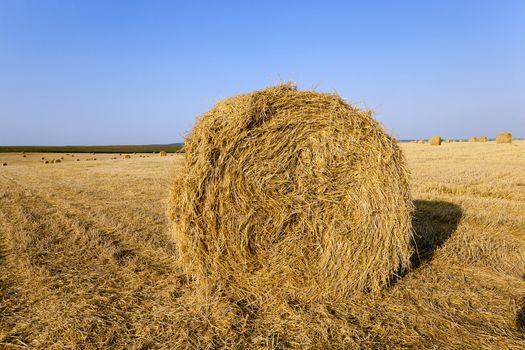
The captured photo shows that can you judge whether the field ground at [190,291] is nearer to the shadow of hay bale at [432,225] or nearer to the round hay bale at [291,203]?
the shadow of hay bale at [432,225]

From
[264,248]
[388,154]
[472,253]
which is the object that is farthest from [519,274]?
[264,248]

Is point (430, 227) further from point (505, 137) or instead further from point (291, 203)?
point (505, 137)

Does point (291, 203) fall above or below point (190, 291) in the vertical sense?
above

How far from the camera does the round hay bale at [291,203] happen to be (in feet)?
13.6

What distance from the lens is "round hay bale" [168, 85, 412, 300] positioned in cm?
415

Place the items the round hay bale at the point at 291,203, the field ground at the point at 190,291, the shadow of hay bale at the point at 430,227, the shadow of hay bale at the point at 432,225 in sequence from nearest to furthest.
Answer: the field ground at the point at 190,291 < the round hay bale at the point at 291,203 < the shadow of hay bale at the point at 430,227 < the shadow of hay bale at the point at 432,225

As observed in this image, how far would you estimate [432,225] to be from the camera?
6.94m

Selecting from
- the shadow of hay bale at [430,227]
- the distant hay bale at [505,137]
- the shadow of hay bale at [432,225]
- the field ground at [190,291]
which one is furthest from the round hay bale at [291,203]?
the distant hay bale at [505,137]

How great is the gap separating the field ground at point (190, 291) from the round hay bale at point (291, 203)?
408 mm

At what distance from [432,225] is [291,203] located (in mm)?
3952

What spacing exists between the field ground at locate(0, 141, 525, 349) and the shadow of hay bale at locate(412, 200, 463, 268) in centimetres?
4

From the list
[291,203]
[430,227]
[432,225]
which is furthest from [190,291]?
[432,225]

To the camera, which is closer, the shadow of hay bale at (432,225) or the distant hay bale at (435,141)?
the shadow of hay bale at (432,225)

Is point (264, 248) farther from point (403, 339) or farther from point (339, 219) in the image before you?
point (403, 339)
